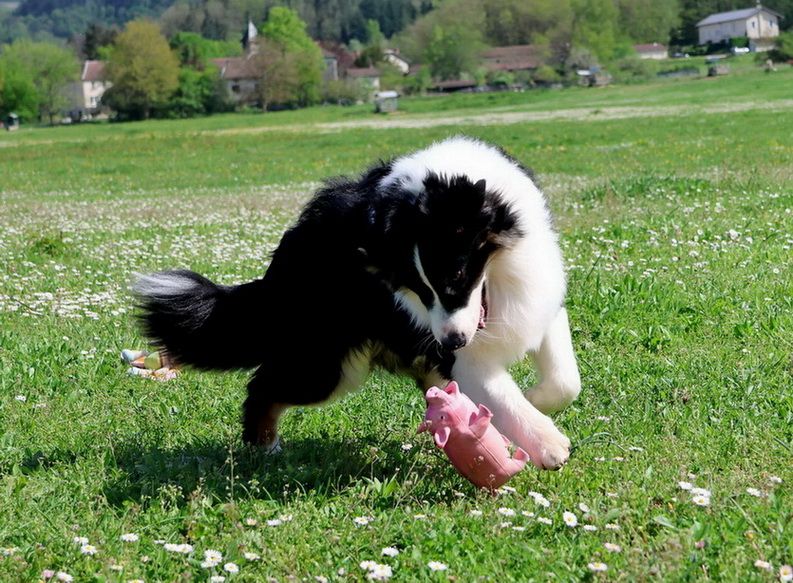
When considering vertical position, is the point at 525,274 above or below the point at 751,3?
below

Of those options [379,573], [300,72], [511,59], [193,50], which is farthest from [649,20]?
[379,573]

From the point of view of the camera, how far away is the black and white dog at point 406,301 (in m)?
4.38

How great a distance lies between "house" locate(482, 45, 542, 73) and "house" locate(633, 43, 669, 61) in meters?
12.3

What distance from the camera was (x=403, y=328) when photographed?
15.7 feet

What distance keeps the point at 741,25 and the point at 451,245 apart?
134368 millimetres

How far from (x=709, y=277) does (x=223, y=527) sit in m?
5.22

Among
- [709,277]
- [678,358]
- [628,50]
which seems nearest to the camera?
[678,358]

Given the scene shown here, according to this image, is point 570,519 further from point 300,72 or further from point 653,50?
point 653,50

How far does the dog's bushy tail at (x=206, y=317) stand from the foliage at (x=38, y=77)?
113874 millimetres

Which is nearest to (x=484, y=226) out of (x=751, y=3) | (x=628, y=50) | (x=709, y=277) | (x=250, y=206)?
(x=709, y=277)

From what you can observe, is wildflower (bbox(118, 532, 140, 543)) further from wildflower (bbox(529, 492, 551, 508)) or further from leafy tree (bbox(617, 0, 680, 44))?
leafy tree (bbox(617, 0, 680, 44))

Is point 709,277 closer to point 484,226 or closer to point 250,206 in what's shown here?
point 484,226

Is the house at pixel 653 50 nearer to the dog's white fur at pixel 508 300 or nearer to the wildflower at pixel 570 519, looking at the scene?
the dog's white fur at pixel 508 300

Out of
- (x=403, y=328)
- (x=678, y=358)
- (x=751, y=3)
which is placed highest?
(x=751, y=3)
